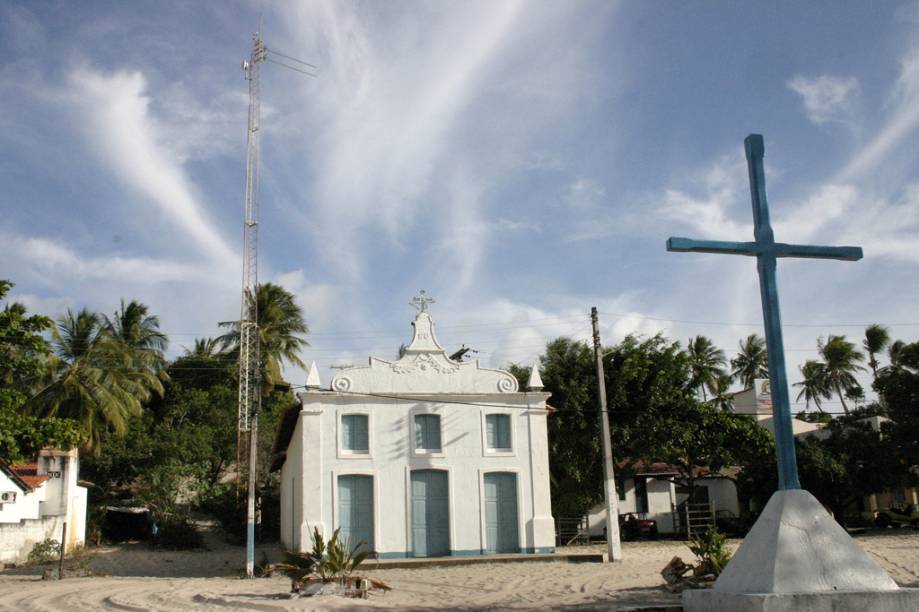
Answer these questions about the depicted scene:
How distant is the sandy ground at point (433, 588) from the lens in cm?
1509

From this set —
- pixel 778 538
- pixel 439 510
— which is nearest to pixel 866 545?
pixel 439 510

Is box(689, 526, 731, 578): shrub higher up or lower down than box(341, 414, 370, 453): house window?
lower down

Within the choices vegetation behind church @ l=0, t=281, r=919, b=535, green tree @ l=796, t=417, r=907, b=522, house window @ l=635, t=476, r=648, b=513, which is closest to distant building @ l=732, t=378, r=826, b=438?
vegetation behind church @ l=0, t=281, r=919, b=535

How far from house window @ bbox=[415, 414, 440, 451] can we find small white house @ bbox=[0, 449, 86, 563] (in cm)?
1228

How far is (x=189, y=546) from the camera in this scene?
32656 millimetres

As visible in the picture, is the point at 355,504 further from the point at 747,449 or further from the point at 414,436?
the point at 747,449

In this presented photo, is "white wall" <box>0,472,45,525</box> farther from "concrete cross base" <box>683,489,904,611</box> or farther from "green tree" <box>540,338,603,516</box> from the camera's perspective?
"concrete cross base" <box>683,489,904,611</box>

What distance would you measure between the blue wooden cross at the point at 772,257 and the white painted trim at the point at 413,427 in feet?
45.4

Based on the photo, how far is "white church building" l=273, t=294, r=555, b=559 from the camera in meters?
23.3

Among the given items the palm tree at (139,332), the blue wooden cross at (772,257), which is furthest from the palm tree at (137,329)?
the blue wooden cross at (772,257)

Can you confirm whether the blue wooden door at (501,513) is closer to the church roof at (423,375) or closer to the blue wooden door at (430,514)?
the blue wooden door at (430,514)

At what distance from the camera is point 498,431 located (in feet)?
80.9

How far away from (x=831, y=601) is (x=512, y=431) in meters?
15.5

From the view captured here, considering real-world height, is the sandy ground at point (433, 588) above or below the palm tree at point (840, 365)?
below
